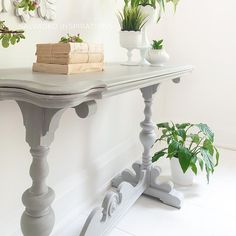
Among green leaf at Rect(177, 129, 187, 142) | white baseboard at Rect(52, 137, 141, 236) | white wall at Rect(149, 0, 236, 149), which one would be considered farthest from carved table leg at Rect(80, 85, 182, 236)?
white wall at Rect(149, 0, 236, 149)

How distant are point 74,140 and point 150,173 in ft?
1.98

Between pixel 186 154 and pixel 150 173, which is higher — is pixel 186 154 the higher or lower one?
the higher one

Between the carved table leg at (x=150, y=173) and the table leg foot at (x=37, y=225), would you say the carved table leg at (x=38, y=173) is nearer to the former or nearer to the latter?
the table leg foot at (x=37, y=225)

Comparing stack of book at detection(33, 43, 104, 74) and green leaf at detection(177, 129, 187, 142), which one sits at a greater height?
stack of book at detection(33, 43, 104, 74)

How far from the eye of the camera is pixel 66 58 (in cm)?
90

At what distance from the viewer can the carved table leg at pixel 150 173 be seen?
1702 mm

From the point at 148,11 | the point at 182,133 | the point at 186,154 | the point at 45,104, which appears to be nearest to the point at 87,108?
the point at 45,104

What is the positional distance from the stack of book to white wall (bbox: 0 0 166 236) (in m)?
0.18

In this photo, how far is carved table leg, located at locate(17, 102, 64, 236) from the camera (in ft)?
2.41

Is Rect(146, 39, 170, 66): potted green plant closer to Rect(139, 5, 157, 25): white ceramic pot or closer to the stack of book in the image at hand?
Rect(139, 5, 157, 25): white ceramic pot

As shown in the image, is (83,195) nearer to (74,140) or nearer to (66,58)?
(74,140)

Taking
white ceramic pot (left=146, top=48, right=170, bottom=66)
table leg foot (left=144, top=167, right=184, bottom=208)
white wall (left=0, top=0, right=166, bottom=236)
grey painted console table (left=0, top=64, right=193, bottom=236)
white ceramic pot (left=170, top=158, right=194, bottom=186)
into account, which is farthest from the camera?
white ceramic pot (left=170, top=158, right=194, bottom=186)

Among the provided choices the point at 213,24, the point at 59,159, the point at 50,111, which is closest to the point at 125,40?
the point at 59,159

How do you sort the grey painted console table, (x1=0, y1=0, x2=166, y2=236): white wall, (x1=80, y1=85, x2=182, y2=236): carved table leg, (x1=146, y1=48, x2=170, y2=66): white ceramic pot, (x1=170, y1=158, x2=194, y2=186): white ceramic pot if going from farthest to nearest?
1. (x1=170, y1=158, x2=194, y2=186): white ceramic pot
2. (x1=146, y1=48, x2=170, y2=66): white ceramic pot
3. (x1=80, y1=85, x2=182, y2=236): carved table leg
4. (x1=0, y1=0, x2=166, y2=236): white wall
5. the grey painted console table
